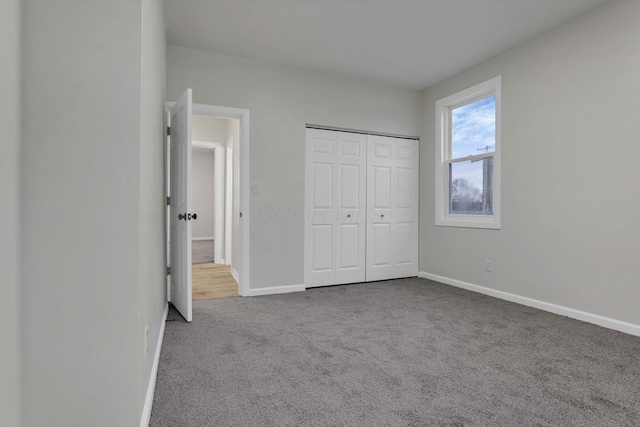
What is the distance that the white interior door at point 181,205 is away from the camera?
2.80 m

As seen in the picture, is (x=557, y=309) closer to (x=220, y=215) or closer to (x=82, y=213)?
(x=82, y=213)

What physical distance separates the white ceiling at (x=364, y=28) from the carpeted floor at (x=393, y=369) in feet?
8.59

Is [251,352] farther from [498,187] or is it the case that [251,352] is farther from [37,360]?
[498,187]

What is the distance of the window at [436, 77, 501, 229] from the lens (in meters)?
3.90

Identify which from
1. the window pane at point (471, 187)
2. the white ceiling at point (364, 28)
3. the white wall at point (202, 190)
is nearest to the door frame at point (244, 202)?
the white ceiling at point (364, 28)

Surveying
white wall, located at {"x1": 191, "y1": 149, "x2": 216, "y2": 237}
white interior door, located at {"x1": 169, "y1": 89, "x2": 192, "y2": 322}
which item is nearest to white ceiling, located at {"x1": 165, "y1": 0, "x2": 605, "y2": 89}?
white interior door, located at {"x1": 169, "y1": 89, "x2": 192, "y2": 322}

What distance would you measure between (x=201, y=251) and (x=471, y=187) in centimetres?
573

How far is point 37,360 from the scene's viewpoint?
3.98ft

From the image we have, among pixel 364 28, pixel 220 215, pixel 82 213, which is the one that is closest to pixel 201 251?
pixel 220 215

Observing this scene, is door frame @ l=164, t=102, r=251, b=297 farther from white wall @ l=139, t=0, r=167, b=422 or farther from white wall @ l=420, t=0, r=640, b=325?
white wall @ l=420, t=0, r=640, b=325

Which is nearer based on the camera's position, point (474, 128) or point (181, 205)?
point (181, 205)

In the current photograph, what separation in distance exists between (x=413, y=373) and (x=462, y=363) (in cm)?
36

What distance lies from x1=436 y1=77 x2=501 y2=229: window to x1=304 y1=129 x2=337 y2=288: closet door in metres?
1.45

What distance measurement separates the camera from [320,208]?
14.1 feet
